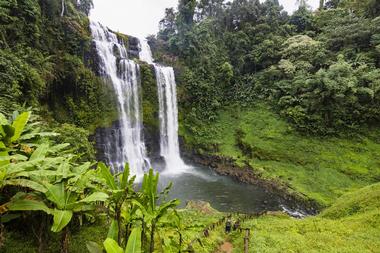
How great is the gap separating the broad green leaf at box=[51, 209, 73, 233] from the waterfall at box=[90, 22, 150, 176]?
16.4m

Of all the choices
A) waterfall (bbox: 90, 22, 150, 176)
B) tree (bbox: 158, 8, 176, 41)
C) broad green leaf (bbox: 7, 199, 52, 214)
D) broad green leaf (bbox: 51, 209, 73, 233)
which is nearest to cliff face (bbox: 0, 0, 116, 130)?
waterfall (bbox: 90, 22, 150, 176)

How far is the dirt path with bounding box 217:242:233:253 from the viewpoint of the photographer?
6504mm

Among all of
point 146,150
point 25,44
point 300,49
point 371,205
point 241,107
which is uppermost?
point 300,49

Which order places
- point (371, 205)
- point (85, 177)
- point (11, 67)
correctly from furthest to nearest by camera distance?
point (11, 67)
point (371, 205)
point (85, 177)

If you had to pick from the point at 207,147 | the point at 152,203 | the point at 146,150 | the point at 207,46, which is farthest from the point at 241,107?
the point at 152,203

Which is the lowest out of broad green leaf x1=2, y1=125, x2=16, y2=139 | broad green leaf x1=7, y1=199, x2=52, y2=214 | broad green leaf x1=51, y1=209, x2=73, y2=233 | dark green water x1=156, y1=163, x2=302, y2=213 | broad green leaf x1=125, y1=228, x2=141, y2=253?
dark green water x1=156, y1=163, x2=302, y2=213

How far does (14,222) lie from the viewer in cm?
342

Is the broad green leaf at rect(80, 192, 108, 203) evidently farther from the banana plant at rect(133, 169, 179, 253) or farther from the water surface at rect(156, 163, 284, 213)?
the water surface at rect(156, 163, 284, 213)

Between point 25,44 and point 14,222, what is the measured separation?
13.2 m

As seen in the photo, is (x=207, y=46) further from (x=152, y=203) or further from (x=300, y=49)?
(x=152, y=203)

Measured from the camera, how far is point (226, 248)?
675cm

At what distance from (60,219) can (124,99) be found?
18.6 metres

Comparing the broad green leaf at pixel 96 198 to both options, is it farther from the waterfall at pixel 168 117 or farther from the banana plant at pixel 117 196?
the waterfall at pixel 168 117

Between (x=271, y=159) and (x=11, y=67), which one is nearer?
(x=11, y=67)
